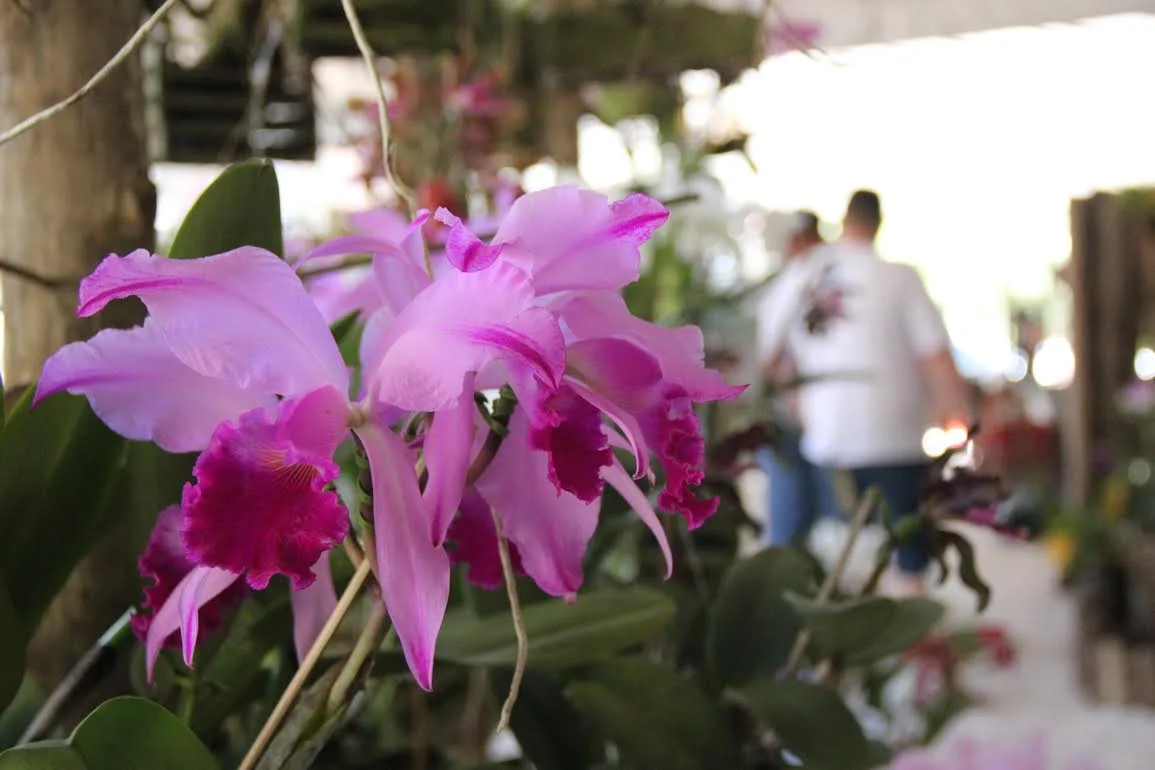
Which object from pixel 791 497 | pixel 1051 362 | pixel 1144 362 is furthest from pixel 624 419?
pixel 1051 362

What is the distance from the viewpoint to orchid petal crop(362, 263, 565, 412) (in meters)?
0.25

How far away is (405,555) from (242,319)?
0.23 ft

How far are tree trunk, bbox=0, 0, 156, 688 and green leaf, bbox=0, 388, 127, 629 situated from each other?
4 centimetres

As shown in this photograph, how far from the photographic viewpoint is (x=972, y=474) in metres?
0.46

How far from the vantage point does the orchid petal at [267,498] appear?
10.2 inches

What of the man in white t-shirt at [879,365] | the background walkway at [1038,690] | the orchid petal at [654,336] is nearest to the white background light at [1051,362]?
the background walkway at [1038,690]

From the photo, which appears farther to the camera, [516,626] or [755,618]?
[755,618]

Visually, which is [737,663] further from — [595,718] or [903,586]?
[903,586]

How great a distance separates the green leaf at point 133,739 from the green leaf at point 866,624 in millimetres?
232

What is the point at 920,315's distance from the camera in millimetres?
2078

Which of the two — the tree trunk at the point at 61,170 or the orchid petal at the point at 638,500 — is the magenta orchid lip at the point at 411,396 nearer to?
the orchid petal at the point at 638,500

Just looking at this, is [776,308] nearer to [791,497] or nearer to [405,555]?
[791,497]

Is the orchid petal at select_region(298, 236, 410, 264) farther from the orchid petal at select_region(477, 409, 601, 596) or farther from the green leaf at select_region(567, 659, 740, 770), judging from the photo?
the green leaf at select_region(567, 659, 740, 770)

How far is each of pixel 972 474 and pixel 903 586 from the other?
1.91 metres
